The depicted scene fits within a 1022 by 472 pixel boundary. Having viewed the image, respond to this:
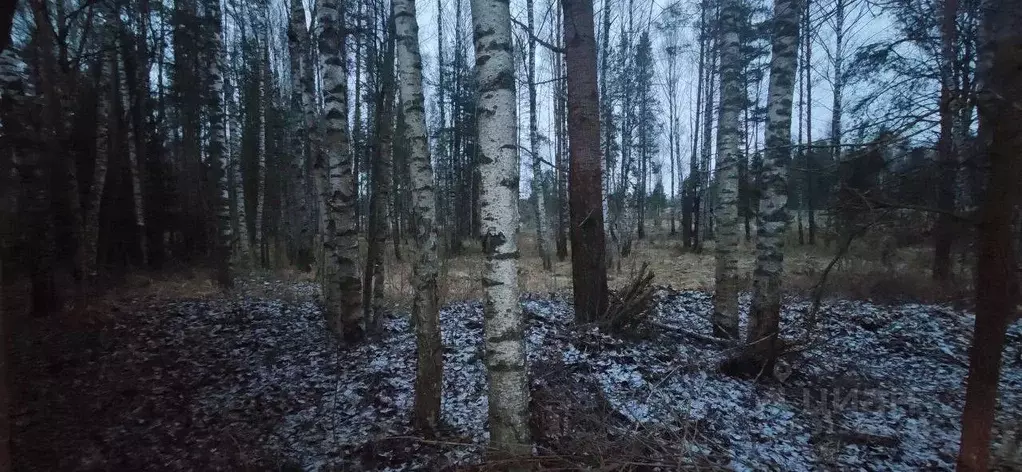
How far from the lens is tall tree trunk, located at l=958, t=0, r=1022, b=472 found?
2.63 metres

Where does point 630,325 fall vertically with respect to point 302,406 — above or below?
above

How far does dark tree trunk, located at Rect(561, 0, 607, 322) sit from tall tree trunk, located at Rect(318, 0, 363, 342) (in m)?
3.18

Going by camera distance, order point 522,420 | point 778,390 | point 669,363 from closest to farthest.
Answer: point 522,420, point 778,390, point 669,363

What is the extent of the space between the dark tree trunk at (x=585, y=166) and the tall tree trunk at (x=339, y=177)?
3181 mm

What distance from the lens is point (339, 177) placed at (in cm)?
658

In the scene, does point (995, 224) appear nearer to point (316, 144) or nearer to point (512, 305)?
point (512, 305)

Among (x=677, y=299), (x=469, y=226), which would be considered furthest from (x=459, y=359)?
(x=469, y=226)

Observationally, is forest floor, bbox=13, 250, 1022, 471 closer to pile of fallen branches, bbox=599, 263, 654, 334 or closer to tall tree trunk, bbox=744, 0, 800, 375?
pile of fallen branches, bbox=599, 263, 654, 334

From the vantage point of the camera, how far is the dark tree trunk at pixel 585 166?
6680 millimetres

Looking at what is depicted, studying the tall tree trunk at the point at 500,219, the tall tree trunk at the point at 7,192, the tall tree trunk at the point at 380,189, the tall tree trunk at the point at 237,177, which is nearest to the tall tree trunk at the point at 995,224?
the tall tree trunk at the point at 500,219

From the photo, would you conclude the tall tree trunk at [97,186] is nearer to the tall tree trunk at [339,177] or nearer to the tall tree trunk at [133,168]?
the tall tree trunk at [133,168]

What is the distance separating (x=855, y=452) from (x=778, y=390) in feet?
4.36

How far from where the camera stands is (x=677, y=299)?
10.2 metres

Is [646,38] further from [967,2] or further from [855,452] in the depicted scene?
[855,452]
